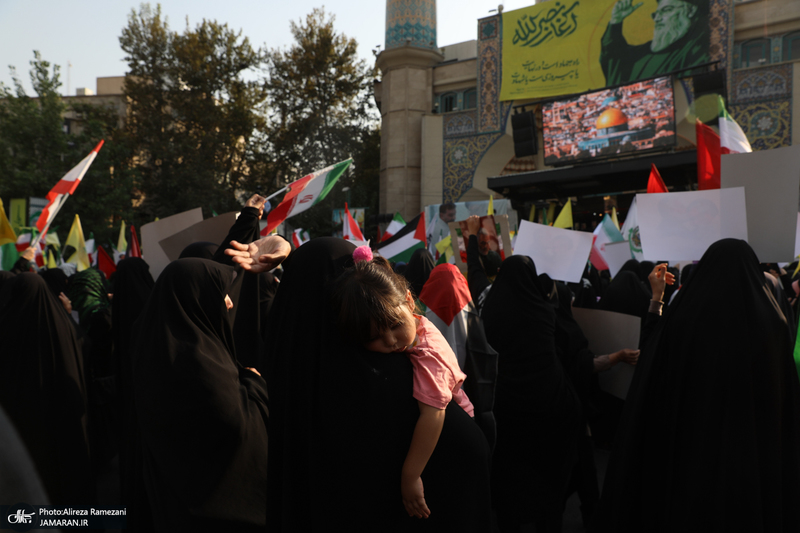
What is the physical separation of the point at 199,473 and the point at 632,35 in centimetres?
1537

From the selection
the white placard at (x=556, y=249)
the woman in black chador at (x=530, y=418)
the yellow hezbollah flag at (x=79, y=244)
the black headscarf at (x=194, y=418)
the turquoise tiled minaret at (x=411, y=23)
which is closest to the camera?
the black headscarf at (x=194, y=418)

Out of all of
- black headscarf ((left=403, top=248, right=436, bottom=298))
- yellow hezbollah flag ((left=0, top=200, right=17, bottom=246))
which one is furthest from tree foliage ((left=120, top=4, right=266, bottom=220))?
black headscarf ((left=403, top=248, right=436, bottom=298))

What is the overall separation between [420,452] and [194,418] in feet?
2.29

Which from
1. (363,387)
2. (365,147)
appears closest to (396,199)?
(365,147)

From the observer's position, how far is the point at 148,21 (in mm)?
18875

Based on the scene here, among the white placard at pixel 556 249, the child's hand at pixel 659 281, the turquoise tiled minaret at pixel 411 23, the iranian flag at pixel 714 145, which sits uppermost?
the turquoise tiled minaret at pixel 411 23

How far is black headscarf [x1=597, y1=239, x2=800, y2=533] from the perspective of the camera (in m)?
1.65

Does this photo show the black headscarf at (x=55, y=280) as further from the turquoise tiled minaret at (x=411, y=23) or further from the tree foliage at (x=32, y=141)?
the turquoise tiled minaret at (x=411, y=23)

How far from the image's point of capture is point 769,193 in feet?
7.43

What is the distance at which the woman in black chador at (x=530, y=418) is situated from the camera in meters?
2.32

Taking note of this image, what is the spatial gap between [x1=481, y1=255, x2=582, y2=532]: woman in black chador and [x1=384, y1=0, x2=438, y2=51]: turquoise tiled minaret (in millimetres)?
16638

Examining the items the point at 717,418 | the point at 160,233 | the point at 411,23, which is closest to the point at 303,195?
the point at 160,233

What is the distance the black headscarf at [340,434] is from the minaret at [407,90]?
16.3 metres

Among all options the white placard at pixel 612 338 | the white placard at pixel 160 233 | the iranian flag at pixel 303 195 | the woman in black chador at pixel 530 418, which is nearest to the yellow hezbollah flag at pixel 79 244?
the white placard at pixel 160 233
